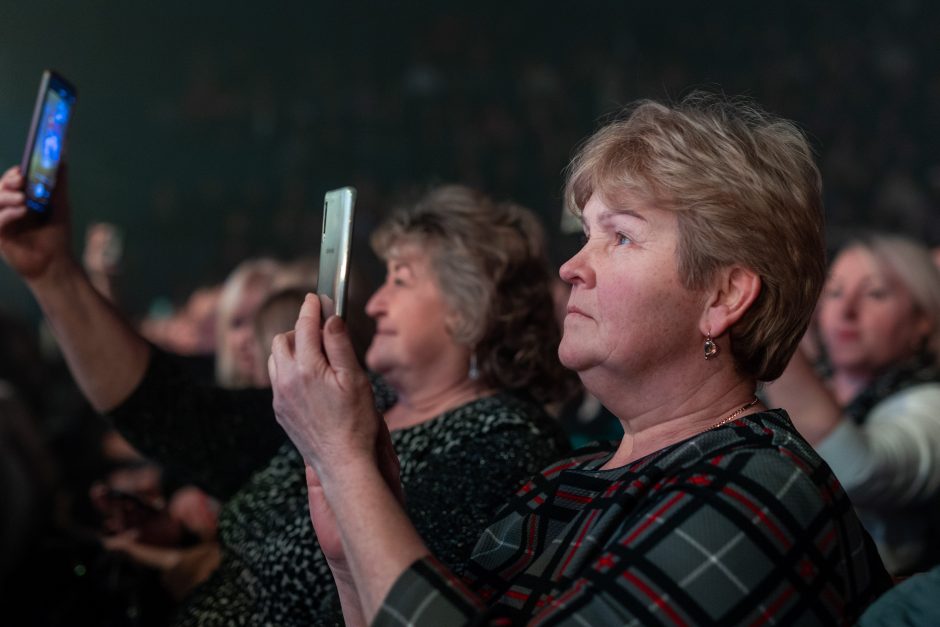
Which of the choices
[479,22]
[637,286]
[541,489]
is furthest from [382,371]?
[479,22]

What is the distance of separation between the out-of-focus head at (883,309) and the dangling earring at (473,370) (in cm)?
125

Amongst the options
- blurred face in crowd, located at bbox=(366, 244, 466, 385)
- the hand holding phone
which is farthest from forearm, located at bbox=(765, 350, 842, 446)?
the hand holding phone

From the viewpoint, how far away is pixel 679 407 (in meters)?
1.28

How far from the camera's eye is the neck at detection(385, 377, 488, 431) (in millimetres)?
2000

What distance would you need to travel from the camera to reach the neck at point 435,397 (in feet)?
6.56

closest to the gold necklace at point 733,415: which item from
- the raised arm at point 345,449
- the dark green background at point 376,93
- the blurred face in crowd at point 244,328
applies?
the raised arm at point 345,449

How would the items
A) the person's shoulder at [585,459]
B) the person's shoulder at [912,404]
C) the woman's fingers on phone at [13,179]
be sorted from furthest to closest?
1. the person's shoulder at [912,404]
2. the woman's fingers on phone at [13,179]
3. the person's shoulder at [585,459]

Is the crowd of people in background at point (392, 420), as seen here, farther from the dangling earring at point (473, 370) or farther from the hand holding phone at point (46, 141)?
the hand holding phone at point (46, 141)

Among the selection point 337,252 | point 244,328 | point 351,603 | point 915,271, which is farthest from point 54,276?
point 915,271

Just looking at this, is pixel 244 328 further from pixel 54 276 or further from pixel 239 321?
pixel 54 276

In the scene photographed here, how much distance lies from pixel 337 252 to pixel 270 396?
100cm

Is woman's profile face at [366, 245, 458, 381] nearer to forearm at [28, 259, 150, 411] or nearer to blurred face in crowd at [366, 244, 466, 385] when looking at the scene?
blurred face in crowd at [366, 244, 466, 385]

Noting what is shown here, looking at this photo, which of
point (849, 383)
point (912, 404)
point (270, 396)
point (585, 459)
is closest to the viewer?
point (585, 459)

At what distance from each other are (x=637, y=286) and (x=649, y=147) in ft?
0.58
